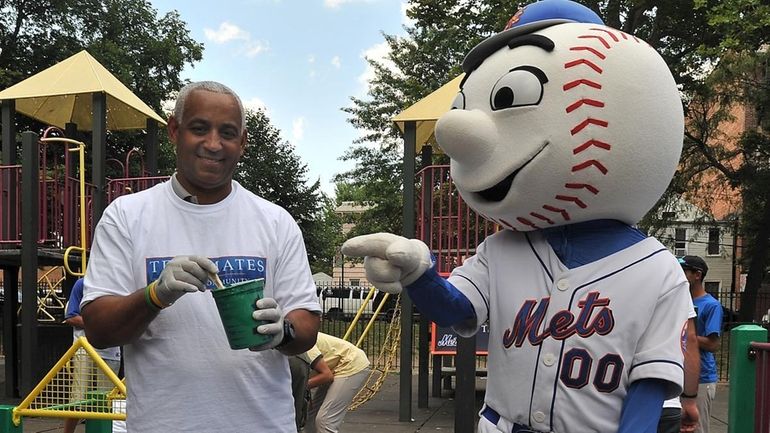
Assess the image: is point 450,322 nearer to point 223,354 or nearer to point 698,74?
point 223,354

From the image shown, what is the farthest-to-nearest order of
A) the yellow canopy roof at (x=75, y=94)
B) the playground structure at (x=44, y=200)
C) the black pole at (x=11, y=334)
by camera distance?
1. the black pole at (x=11, y=334)
2. the yellow canopy roof at (x=75, y=94)
3. the playground structure at (x=44, y=200)

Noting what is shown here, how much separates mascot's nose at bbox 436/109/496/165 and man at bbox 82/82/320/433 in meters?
0.60

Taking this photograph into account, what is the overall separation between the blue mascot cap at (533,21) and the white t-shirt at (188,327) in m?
0.99

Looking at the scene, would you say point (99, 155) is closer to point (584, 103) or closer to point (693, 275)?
point (693, 275)

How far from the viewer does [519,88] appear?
7.39 ft

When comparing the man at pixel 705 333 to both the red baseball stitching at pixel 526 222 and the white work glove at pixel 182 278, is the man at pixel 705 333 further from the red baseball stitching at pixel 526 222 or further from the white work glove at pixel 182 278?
the white work glove at pixel 182 278

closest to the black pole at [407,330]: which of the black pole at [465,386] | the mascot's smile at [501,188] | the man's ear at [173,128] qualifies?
the black pole at [465,386]

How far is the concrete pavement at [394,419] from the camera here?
704 centimetres

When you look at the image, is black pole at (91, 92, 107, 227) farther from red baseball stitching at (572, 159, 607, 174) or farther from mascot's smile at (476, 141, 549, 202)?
red baseball stitching at (572, 159, 607, 174)

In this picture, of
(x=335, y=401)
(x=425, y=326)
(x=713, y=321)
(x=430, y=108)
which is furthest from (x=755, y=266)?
(x=335, y=401)

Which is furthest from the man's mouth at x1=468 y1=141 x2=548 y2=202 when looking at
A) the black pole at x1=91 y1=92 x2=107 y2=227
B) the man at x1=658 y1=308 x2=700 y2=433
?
the black pole at x1=91 y1=92 x2=107 y2=227

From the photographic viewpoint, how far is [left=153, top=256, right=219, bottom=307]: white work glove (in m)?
1.76

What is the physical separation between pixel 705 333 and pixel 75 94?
23.7ft

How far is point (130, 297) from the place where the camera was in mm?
1861
